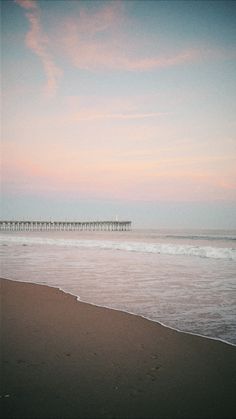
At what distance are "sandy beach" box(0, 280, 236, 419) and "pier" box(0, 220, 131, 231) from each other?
227 feet

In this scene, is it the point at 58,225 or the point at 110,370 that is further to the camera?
the point at 58,225

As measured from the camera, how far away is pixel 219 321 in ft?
15.2

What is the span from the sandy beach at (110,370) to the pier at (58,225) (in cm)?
6909

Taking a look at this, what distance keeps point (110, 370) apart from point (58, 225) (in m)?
76.4

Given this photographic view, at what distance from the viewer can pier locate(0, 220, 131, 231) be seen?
72.4 m

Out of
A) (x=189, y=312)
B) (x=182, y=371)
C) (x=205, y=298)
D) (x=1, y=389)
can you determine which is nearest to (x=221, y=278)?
(x=205, y=298)

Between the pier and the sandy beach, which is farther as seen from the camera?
the pier

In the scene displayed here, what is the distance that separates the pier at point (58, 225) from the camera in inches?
2849

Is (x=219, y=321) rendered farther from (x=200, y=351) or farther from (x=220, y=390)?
(x=220, y=390)

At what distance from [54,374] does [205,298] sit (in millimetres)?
4247

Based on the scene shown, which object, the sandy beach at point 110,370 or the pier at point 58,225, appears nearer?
the sandy beach at point 110,370

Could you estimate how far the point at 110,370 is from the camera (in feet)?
9.23

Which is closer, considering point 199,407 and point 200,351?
point 199,407

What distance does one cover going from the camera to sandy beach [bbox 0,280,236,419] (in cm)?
222
